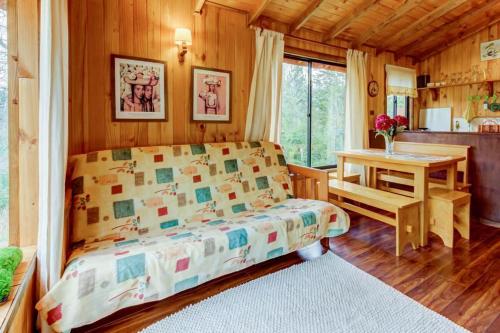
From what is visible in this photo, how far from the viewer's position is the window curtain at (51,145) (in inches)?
52.6

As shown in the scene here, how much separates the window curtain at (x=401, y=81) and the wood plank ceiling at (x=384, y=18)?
27 centimetres

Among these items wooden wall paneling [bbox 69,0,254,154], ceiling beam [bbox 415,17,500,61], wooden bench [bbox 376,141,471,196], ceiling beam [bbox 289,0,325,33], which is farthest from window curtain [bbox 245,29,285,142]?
ceiling beam [bbox 415,17,500,61]

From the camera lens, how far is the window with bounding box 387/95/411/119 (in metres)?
4.58

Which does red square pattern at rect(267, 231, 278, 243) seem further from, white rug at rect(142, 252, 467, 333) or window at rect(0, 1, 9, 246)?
window at rect(0, 1, 9, 246)

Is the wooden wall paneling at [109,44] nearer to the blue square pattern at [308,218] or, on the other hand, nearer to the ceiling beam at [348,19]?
the blue square pattern at [308,218]

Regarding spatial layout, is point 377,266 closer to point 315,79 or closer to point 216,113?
point 216,113

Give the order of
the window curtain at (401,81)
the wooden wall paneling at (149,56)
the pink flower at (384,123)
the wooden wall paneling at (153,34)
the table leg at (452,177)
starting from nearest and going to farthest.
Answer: the wooden wall paneling at (149,56) → the wooden wall paneling at (153,34) → the table leg at (452,177) → the pink flower at (384,123) → the window curtain at (401,81)

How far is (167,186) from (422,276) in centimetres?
198

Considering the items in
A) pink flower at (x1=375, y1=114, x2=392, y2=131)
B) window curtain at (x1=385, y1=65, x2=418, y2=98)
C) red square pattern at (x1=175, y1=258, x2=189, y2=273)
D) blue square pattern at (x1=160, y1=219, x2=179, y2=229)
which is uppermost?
window curtain at (x1=385, y1=65, x2=418, y2=98)

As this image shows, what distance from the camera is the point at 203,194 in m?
2.29

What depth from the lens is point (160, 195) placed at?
6.94 feet

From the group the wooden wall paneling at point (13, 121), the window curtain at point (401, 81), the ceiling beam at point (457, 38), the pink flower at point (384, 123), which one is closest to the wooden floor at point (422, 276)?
the wooden wall paneling at point (13, 121)

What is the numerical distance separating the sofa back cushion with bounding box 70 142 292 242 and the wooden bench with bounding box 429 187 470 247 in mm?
1322

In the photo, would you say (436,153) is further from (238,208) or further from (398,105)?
(238,208)
